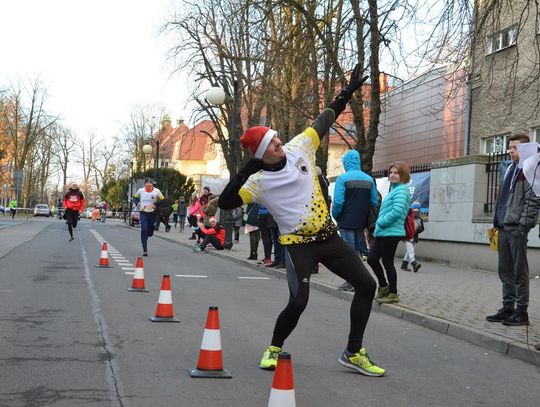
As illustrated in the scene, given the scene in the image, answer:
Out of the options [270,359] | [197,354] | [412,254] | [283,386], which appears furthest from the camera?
[412,254]

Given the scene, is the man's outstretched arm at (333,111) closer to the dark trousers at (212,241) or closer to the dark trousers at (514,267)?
the dark trousers at (514,267)

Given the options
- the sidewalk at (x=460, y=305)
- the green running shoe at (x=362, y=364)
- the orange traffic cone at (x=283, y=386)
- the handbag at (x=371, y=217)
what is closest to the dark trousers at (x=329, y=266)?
the green running shoe at (x=362, y=364)

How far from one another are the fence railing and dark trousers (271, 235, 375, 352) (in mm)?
10704

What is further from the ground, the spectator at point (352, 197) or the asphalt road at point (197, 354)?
the spectator at point (352, 197)

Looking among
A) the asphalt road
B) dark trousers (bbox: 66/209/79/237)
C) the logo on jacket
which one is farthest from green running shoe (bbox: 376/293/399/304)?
dark trousers (bbox: 66/209/79/237)

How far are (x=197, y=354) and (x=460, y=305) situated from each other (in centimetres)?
456

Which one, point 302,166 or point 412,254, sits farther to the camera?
point 412,254

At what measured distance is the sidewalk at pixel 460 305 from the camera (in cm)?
676

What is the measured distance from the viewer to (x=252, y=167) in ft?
16.5

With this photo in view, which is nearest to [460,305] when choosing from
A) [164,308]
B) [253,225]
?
[164,308]

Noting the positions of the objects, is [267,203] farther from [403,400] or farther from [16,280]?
[16,280]

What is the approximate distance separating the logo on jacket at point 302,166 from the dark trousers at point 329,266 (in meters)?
0.54

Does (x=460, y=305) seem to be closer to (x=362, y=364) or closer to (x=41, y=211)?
(x=362, y=364)

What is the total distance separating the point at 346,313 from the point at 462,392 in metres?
3.75
